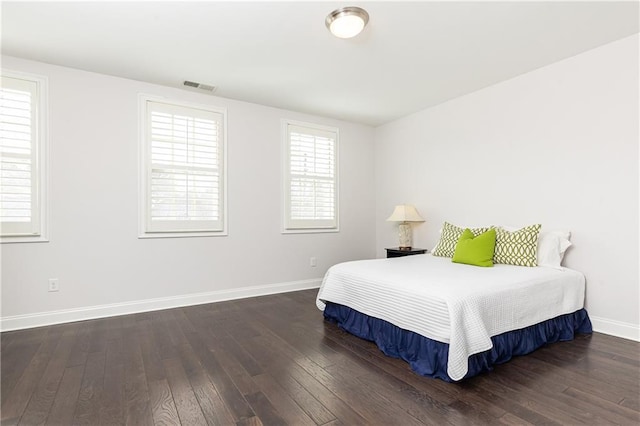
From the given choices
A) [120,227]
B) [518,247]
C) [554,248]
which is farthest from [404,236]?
[120,227]

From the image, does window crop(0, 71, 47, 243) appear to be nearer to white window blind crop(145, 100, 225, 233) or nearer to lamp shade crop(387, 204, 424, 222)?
white window blind crop(145, 100, 225, 233)

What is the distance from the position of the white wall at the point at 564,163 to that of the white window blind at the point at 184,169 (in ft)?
9.37

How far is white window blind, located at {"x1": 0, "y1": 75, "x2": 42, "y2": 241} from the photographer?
305 cm

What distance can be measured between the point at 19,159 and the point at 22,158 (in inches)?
0.9

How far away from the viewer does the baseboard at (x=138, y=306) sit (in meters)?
3.11

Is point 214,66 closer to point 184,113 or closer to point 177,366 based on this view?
point 184,113

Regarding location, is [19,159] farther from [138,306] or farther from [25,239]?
[138,306]

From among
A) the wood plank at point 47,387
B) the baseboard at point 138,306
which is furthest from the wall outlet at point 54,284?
the wood plank at point 47,387

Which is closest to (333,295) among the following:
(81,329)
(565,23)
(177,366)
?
(177,366)

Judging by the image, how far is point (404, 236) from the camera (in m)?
4.68

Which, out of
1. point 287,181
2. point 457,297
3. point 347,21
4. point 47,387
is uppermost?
point 347,21

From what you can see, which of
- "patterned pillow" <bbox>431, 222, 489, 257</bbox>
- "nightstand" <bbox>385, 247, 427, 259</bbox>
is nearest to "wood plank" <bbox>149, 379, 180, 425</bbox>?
"patterned pillow" <bbox>431, 222, 489, 257</bbox>

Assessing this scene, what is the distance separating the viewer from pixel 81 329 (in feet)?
10.0

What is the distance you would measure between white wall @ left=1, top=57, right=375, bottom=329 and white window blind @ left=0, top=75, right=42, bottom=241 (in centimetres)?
12
